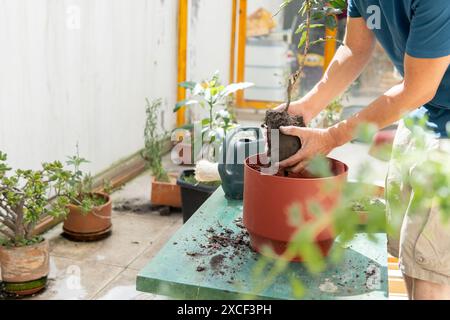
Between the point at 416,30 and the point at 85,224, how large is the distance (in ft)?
7.98

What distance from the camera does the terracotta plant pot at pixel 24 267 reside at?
2.60m

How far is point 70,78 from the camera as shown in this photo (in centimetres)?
351

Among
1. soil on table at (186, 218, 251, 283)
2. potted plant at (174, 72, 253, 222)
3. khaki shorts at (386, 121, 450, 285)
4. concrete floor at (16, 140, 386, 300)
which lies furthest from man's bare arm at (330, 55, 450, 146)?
potted plant at (174, 72, 253, 222)

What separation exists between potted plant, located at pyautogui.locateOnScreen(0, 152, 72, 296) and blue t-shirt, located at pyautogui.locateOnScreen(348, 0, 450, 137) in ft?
5.38

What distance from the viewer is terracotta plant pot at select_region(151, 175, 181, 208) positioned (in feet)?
12.5

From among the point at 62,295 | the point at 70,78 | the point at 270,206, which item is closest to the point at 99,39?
the point at 70,78

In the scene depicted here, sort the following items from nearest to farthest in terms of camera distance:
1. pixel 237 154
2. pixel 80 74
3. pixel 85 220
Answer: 1. pixel 237 154
2. pixel 85 220
3. pixel 80 74

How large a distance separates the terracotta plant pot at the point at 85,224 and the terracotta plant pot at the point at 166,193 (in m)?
A: 0.55

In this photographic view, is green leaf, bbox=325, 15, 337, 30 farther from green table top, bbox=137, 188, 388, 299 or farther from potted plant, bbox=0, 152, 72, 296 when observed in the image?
potted plant, bbox=0, 152, 72, 296

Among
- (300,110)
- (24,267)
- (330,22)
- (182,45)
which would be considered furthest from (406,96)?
(182,45)

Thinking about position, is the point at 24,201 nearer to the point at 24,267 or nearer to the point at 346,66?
the point at 24,267

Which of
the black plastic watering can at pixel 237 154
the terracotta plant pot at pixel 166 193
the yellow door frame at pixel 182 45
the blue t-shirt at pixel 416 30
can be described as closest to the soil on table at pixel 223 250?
the black plastic watering can at pixel 237 154

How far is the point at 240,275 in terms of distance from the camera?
1380 mm

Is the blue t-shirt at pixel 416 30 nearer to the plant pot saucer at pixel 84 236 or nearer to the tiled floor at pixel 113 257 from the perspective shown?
the tiled floor at pixel 113 257
